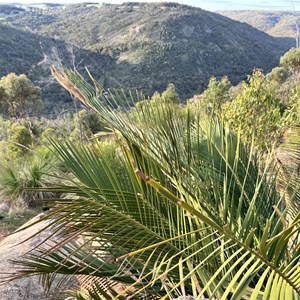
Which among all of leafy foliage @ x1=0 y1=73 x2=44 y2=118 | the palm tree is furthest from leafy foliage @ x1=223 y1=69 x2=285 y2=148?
leafy foliage @ x1=0 y1=73 x2=44 y2=118

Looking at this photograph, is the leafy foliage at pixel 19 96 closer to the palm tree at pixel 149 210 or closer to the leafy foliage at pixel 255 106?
the leafy foliage at pixel 255 106

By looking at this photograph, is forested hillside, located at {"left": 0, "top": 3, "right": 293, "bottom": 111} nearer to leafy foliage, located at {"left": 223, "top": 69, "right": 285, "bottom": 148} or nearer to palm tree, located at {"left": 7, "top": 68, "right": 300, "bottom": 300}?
leafy foliage, located at {"left": 223, "top": 69, "right": 285, "bottom": 148}

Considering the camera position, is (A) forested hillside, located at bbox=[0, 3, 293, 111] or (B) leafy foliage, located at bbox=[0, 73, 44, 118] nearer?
(B) leafy foliage, located at bbox=[0, 73, 44, 118]

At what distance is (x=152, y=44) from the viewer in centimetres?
5069

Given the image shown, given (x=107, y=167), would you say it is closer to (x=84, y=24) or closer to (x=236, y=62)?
(x=236, y=62)

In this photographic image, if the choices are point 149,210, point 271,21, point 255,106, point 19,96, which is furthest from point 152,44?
point 271,21

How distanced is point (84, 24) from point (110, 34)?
5.14 m

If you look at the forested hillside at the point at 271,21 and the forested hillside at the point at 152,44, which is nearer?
the forested hillside at the point at 152,44

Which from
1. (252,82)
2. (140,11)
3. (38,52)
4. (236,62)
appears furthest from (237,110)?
(140,11)

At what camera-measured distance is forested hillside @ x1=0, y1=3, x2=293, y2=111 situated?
138 ft

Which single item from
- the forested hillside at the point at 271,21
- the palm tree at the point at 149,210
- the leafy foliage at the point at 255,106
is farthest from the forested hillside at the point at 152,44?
the palm tree at the point at 149,210

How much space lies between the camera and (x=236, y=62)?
2114 inches

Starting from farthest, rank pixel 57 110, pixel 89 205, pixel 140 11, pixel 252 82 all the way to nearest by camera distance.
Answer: pixel 140 11 < pixel 57 110 < pixel 252 82 < pixel 89 205

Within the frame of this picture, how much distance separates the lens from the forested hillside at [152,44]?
4203 cm
